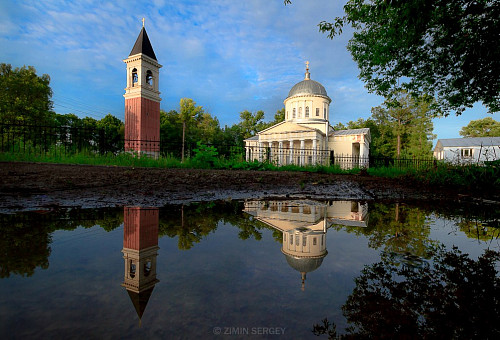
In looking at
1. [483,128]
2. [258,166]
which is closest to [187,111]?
[258,166]

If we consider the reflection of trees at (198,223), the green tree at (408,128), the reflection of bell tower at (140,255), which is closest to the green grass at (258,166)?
the reflection of trees at (198,223)

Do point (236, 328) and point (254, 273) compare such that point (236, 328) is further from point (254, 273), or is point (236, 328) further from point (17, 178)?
point (17, 178)

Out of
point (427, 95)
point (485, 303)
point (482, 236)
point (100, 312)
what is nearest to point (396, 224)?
point (482, 236)

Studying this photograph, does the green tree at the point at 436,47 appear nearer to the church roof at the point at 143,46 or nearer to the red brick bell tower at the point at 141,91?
the red brick bell tower at the point at 141,91

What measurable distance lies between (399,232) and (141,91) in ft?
89.6

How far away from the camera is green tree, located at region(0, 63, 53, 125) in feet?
85.2

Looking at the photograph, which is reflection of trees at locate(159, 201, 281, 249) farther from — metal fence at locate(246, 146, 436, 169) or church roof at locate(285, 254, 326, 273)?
metal fence at locate(246, 146, 436, 169)

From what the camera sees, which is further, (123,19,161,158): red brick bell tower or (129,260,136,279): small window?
(123,19,161,158): red brick bell tower

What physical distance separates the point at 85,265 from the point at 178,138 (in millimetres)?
45768

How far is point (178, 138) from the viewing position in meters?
44.6

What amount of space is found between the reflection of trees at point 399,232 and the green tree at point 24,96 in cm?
3508

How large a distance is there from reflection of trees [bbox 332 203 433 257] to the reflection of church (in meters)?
0.18

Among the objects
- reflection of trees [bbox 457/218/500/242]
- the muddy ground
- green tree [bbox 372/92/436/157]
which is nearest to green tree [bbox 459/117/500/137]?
green tree [bbox 372/92/436/157]

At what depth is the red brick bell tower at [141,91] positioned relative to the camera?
79.7ft
